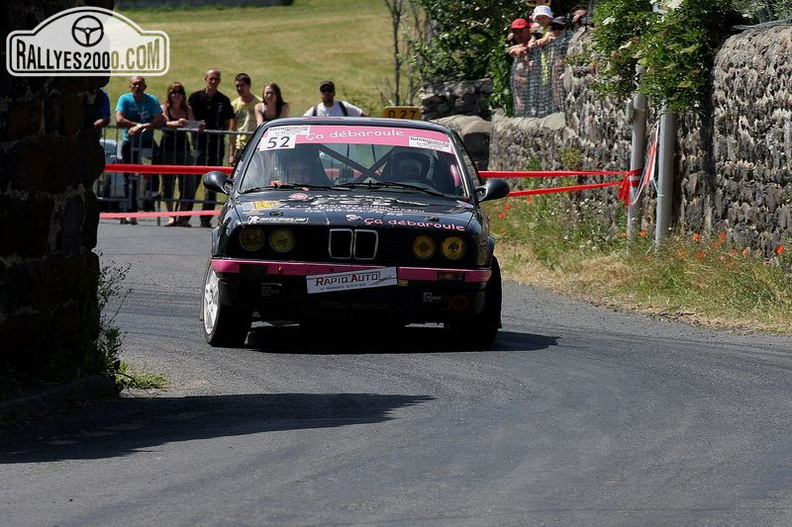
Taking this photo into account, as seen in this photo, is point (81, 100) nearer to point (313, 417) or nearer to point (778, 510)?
point (313, 417)

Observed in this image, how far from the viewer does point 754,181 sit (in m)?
14.4

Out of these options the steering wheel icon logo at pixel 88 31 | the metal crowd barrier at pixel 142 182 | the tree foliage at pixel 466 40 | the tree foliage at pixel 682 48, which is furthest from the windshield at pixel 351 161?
the tree foliage at pixel 466 40

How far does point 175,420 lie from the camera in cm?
816

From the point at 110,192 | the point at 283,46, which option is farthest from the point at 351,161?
the point at 283,46

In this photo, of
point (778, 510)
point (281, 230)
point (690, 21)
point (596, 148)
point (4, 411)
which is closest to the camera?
point (778, 510)

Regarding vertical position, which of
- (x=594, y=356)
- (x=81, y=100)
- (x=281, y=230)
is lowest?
(x=594, y=356)

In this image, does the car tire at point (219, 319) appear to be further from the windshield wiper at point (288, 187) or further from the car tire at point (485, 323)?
the car tire at point (485, 323)

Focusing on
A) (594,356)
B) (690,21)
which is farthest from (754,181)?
(594,356)

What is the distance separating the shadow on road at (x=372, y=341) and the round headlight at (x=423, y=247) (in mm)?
691

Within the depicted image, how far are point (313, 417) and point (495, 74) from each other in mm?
19856

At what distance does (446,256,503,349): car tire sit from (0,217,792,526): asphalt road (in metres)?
0.16

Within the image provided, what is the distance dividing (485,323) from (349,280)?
1.06 meters

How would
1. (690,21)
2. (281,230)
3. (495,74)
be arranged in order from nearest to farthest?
(281,230) < (690,21) < (495,74)

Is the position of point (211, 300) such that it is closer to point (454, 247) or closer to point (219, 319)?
point (219, 319)
